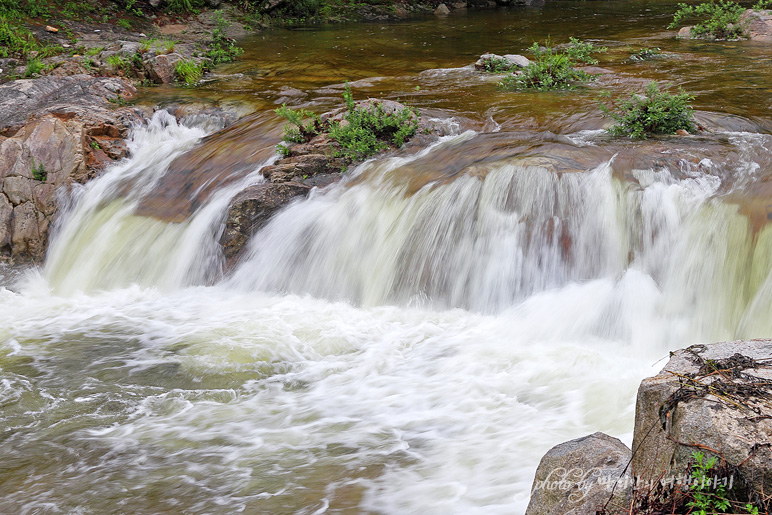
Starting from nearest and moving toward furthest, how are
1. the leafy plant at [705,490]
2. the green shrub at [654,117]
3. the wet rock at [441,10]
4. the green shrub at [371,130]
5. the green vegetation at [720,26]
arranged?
the leafy plant at [705,490] → the green shrub at [654,117] → the green shrub at [371,130] → the green vegetation at [720,26] → the wet rock at [441,10]

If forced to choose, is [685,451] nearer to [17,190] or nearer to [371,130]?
[371,130]

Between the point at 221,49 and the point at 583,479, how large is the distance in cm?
1483

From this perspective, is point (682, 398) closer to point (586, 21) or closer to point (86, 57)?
point (86, 57)

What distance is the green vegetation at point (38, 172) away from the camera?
9.12 metres

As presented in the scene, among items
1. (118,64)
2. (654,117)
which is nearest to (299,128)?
(654,117)

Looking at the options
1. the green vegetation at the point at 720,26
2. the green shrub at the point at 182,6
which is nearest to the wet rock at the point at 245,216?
the green vegetation at the point at 720,26

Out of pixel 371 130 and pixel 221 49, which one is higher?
pixel 221 49

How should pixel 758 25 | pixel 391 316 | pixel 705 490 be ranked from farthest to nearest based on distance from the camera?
pixel 758 25 < pixel 391 316 < pixel 705 490

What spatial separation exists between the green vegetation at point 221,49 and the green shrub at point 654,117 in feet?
31.8

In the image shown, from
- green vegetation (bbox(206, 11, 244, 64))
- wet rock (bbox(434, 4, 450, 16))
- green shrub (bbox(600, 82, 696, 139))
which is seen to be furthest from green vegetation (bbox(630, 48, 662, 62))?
wet rock (bbox(434, 4, 450, 16))

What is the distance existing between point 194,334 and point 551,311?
135 inches

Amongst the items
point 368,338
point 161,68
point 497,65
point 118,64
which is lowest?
point 368,338

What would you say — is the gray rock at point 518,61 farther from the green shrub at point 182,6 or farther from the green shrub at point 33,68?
the green shrub at point 182,6

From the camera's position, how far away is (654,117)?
24.8ft
